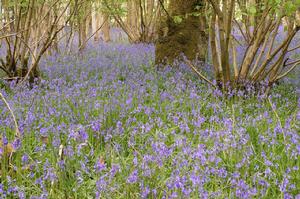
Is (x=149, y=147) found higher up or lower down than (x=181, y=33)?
lower down

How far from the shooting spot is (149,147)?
11.3 feet

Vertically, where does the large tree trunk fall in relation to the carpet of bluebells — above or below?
above

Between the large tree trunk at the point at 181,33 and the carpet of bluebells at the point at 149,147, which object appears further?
the large tree trunk at the point at 181,33

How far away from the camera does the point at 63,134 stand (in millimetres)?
3811

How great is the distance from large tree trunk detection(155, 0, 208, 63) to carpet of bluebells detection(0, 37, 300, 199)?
1.96 meters

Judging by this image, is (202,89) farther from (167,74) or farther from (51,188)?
(51,188)

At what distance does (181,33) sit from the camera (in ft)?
23.7

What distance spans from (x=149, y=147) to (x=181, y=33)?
163 inches

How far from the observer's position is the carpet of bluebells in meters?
2.74

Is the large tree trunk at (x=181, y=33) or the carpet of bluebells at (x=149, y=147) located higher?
the large tree trunk at (x=181, y=33)

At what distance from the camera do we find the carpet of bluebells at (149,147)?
2738 mm

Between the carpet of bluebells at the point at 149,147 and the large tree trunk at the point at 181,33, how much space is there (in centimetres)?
196

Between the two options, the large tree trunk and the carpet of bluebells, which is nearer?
the carpet of bluebells

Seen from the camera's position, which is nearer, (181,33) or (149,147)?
(149,147)
